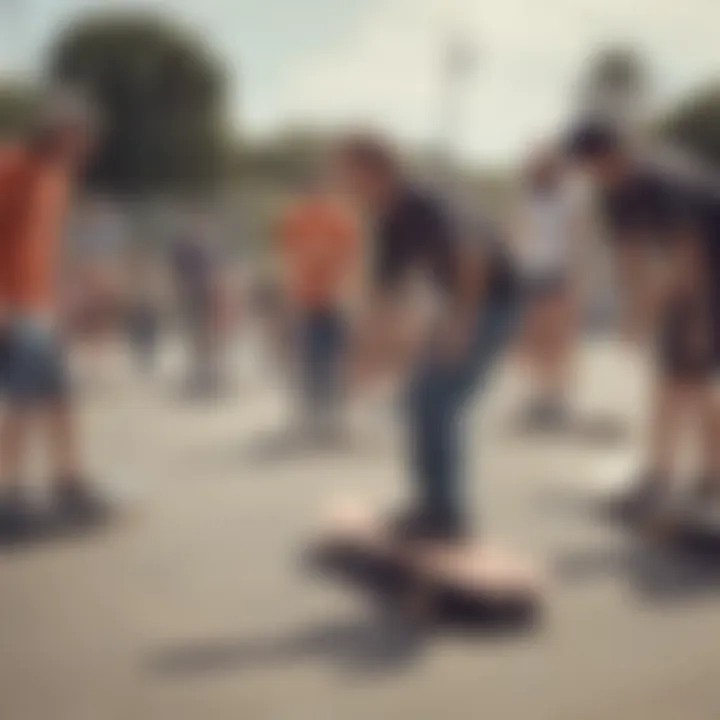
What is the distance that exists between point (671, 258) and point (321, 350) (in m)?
0.49

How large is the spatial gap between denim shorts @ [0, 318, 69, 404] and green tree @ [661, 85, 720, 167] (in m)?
0.84

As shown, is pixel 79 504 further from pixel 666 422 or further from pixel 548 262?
pixel 666 422

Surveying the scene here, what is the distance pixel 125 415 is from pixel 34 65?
1.51 feet

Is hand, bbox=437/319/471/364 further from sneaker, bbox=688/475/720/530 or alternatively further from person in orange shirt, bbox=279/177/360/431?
sneaker, bbox=688/475/720/530

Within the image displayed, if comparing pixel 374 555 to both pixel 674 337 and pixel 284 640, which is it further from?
pixel 674 337

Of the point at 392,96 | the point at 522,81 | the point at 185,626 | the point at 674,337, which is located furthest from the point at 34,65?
the point at 674,337

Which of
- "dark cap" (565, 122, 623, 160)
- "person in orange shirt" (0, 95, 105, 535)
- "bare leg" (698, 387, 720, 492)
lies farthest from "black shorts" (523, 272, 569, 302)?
"person in orange shirt" (0, 95, 105, 535)

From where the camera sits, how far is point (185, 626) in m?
1.67

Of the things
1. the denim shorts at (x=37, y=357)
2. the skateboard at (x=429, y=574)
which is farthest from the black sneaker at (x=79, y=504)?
the skateboard at (x=429, y=574)

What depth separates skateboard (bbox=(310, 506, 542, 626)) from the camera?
1679 mm

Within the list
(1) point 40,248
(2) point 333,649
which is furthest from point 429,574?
(1) point 40,248

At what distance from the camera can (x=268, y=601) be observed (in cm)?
170

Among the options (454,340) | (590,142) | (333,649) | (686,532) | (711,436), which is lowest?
(333,649)

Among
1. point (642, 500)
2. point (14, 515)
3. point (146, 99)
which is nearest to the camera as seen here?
point (146, 99)
